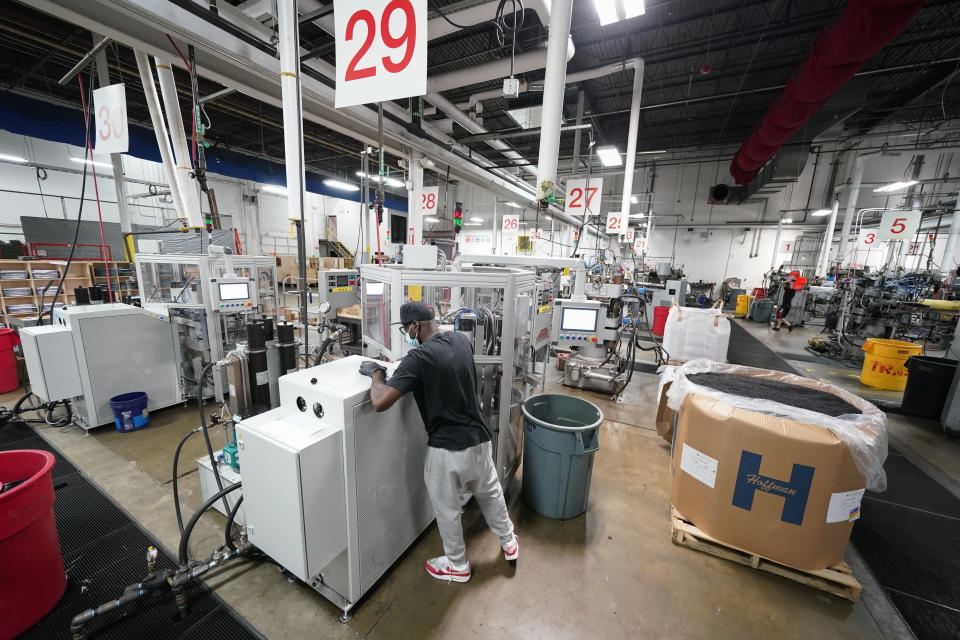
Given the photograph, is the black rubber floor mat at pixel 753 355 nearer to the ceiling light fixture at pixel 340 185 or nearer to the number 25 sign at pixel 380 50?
the number 25 sign at pixel 380 50

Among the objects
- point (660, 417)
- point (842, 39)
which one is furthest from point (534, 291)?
point (842, 39)

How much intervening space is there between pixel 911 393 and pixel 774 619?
421 centimetres

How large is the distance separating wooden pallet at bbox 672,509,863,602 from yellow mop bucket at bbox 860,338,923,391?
15.6 ft

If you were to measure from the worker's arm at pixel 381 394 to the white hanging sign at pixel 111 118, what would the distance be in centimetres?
238

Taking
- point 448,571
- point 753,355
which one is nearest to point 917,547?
point 448,571

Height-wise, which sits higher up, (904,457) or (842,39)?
(842,39)

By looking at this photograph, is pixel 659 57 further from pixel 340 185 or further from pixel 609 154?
pixel 340 185

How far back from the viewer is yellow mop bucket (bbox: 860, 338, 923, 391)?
4742mm

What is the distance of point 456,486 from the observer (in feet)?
5.71

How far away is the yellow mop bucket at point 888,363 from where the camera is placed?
187 inches

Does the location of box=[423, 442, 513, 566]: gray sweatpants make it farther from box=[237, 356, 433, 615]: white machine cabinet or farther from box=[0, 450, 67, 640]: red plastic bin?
box=[0, 450, 67, 640]: red plastic bin

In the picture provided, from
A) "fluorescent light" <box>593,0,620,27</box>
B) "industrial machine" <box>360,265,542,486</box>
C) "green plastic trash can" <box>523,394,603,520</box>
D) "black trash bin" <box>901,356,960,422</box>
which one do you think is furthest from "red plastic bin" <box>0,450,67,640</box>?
"black trash bin" <box>901,356,960,422</box>

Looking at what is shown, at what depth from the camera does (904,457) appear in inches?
125

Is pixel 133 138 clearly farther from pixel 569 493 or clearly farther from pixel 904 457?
pixel 904 457
